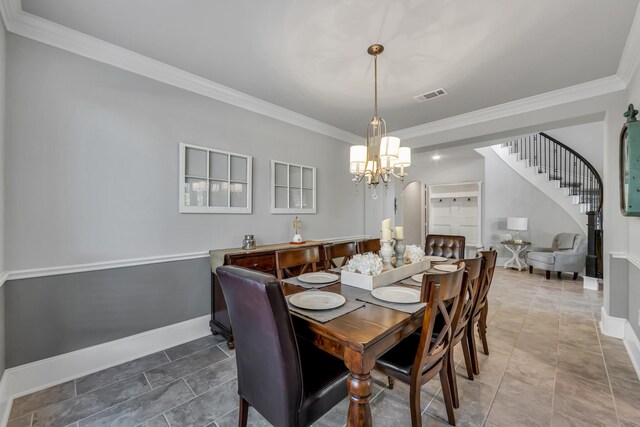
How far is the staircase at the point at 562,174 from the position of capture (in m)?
5.20

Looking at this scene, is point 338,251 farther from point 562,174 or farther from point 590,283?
point 562,174

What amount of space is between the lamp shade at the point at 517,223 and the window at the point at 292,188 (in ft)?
16.0

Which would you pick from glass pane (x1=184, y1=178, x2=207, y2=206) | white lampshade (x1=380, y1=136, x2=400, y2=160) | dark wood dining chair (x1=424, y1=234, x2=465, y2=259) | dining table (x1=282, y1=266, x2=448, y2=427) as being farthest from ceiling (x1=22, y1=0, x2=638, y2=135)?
dining table (x1=282, y1=266, x2=448, y2=427)

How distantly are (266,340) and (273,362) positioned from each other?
11 centimetres

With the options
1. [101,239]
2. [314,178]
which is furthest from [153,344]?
[314,178]

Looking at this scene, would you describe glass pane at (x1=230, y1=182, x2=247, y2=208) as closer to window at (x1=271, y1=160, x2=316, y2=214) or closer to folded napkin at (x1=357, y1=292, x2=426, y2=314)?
window at (x1=271, y1=160, x2=316, y2=214)

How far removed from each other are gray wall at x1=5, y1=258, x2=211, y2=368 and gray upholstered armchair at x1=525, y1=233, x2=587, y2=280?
19.8ft

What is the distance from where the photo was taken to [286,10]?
6.01ft

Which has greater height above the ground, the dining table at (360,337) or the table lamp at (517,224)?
the table lamp at (517,224)

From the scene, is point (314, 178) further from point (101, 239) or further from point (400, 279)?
point (101, 239)

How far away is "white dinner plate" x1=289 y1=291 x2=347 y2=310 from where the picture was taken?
1490 millimetres

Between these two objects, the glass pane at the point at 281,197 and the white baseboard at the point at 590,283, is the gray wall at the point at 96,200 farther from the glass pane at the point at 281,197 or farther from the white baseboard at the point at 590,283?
the white baseboard at the point at 590,283

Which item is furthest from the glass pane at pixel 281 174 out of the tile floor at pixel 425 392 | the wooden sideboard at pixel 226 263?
the tile floor at pixel 425 392

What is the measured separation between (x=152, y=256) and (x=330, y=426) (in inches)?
79.7
